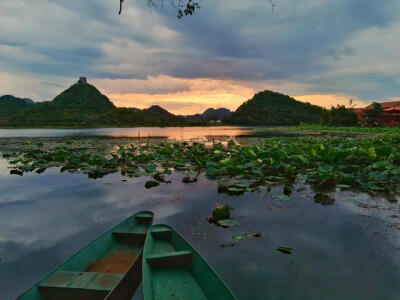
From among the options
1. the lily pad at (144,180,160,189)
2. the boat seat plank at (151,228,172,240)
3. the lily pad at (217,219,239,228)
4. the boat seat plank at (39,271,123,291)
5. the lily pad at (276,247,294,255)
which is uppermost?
the boat seat plank at (151,228,172,240)

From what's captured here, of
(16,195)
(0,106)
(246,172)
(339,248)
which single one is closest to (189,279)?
(339,248)

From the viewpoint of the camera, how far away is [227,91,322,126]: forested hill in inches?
→ 4316

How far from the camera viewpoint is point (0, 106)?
429 ft

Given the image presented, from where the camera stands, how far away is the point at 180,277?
3.00 metres

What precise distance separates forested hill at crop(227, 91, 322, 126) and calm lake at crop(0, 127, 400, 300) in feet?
348

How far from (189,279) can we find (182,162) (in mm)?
7328

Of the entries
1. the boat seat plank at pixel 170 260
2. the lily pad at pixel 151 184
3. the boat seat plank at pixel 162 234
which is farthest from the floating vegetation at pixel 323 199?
the lily pad at pixel 151 184

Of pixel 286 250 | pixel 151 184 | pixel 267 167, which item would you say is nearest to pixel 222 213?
pixel 286 250

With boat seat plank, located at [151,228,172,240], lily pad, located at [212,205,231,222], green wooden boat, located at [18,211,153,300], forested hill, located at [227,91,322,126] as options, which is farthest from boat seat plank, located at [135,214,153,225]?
forested hill, located at [227,91,322,126]

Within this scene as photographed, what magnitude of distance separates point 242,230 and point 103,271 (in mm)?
2398

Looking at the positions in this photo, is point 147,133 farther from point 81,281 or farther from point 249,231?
point 81,281

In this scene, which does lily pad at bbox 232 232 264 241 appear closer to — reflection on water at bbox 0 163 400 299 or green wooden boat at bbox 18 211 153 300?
reflection on water at bbox 0 163 400 299

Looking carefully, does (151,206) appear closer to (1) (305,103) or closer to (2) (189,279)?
(2) (189,279)

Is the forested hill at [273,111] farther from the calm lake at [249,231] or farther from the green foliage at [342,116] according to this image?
the calm lake at [249,231]
